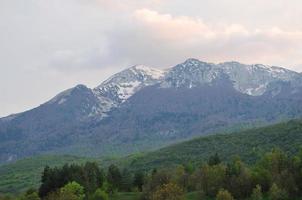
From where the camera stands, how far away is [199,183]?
16075 cm

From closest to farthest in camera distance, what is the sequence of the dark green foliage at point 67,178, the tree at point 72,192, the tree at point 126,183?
1. the tree at point 72,192
2. the dark green foliage at point 67,178
3. the tree at point 126,183

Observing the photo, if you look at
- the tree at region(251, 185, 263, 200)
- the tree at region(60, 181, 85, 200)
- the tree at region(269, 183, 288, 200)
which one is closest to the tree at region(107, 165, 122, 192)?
the tree at region(60, 181, 85, 200)

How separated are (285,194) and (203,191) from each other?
29.2m

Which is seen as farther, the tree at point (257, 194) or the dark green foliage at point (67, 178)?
the dark green foliage at point (67, 178)

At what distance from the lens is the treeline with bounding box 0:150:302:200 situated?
136250 mm

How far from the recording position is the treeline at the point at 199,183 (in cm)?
13625

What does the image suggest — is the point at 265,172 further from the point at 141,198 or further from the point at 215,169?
the point at 141,198

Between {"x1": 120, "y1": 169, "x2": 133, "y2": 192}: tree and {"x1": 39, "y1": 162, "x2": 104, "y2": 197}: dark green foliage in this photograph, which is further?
{"x1": 120, "y1": 169, "x2": 133, "y2": 192}: tree

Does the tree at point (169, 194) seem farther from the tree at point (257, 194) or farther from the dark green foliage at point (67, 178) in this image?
the dark green foliage at point (67, 178)

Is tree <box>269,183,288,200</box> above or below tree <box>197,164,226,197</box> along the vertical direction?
below

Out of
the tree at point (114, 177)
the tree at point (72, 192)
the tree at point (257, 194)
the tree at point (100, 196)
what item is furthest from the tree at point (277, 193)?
the tree at point (114, 177)

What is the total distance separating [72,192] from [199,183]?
130 ft

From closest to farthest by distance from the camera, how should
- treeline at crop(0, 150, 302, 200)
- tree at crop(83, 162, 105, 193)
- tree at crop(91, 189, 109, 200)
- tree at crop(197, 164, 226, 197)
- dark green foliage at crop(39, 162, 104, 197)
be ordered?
treeline at crop(0, 150, 302, 200) < tree at crop(91, 189, 109, 200) < tree at crop(197, 164, 226, 197) < tree at crop(83, 162, 105, 193) < dark green foliage at crop(39, 162, 104, 197)

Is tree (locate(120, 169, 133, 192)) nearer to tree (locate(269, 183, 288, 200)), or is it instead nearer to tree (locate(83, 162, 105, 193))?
tree (locate(83, 162, 105, 193))
